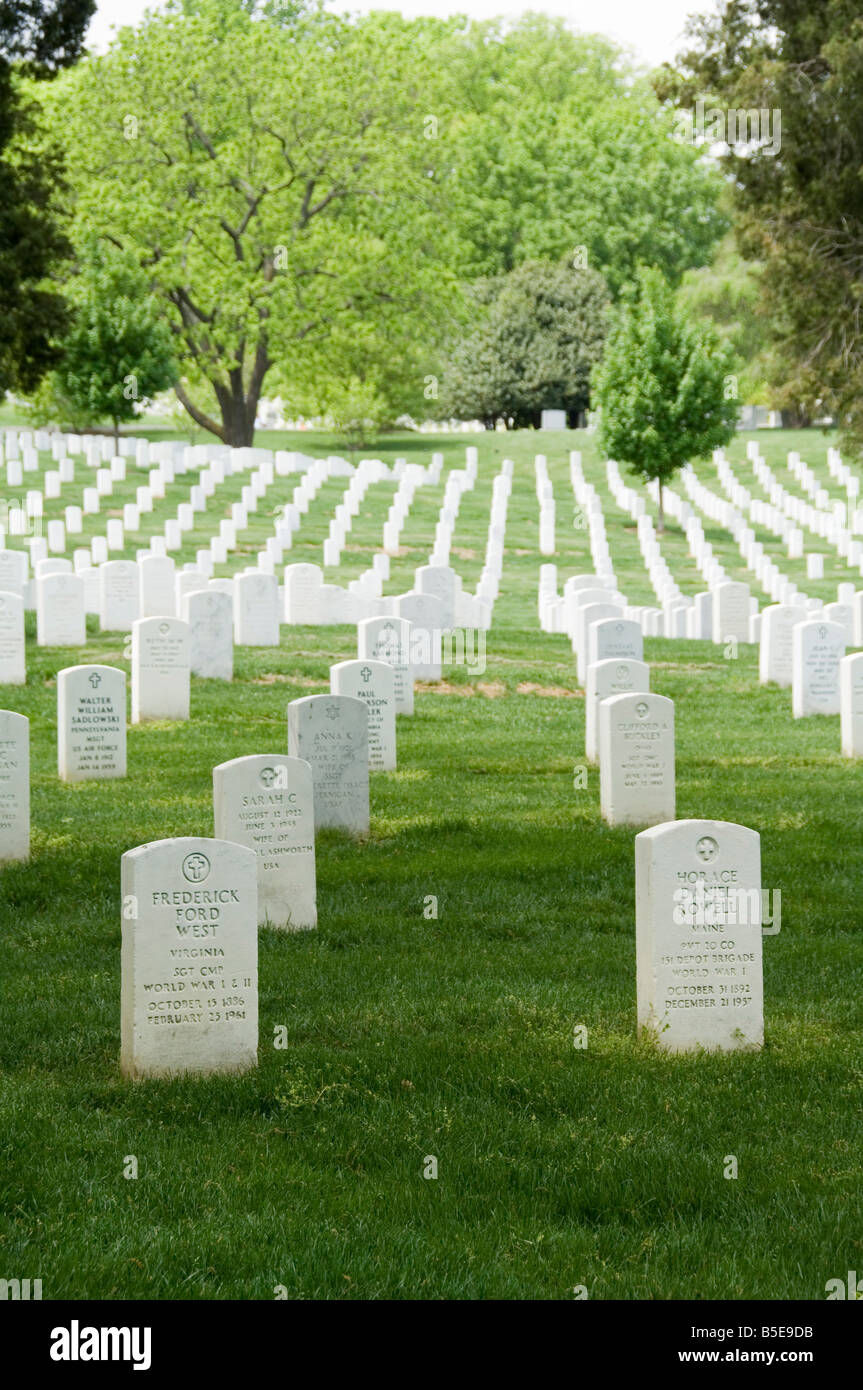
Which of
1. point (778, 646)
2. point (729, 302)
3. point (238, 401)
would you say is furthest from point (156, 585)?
point (729, 302)

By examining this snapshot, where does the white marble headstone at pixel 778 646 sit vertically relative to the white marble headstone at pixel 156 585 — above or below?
below

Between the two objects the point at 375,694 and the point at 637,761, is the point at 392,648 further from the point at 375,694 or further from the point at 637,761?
the point at 637,761

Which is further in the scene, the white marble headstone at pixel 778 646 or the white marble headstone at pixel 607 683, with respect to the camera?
the white marble headstone at pixel 778 646

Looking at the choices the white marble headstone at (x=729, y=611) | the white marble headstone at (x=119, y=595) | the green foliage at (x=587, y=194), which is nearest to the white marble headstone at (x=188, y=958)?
the white marble headstone at (x=119, y=595)

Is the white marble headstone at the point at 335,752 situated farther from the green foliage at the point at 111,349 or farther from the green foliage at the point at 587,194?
the green foliage at the point at 587,194

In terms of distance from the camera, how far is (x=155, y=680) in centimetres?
1670

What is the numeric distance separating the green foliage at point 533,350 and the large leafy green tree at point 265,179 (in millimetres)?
10634

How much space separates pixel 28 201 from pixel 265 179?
37.8 m

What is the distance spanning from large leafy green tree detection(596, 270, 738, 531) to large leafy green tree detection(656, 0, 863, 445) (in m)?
23.9

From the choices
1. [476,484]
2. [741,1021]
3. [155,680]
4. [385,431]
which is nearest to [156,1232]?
[741,1021]

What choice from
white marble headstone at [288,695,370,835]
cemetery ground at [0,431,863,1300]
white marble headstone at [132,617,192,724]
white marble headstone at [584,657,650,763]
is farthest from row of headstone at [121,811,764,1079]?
white marble headstone at [132,617,192,724]

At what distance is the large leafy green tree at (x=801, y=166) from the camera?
16.1m

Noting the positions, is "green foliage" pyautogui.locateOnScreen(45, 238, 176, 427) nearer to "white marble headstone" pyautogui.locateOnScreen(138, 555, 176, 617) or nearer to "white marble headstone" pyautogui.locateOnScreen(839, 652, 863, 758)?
"white marble headstone" pyautogui.locateOnScreen(138, 555, 176, 617)

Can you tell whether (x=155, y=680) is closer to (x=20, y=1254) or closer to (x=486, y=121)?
(x=20, y=1254)
